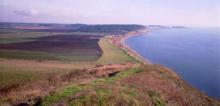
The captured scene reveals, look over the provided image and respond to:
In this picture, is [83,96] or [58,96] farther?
[58,96]

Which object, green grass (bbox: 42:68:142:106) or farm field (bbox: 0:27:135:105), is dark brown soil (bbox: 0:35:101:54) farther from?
green grass (bbox: 42:68:142:106)

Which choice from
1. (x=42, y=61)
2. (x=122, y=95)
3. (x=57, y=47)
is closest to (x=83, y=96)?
(x=122, y=95)

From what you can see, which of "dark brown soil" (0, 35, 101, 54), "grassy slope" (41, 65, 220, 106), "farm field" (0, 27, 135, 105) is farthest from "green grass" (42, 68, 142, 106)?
"dark brown soil" (0, 35, 101, 54)

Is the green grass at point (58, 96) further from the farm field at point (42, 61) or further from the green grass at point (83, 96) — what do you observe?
the farm field at point (42, 61)

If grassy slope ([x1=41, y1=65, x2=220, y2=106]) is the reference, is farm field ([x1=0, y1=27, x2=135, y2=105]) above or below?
below

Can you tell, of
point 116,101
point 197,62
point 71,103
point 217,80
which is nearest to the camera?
point 71,103

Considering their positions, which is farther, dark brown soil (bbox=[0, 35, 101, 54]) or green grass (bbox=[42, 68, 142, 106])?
dark brown soil (bbox=[0, 35, 101, 54])

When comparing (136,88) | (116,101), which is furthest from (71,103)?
(136,88)

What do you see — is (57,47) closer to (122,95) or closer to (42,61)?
(42,61)

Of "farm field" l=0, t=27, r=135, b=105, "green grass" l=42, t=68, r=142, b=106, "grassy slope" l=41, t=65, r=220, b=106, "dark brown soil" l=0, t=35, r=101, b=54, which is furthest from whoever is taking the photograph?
"dark brown soil" l=0, t=35, r=101, b=54

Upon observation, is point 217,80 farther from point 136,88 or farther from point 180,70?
point 136,88

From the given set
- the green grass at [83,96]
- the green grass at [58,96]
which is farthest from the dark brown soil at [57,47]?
the green grass at [58,96]
